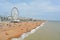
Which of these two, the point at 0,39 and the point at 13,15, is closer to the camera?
the point at 0,39

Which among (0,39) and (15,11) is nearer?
(0,39)

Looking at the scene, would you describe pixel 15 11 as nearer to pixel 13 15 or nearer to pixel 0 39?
pixel 13 15

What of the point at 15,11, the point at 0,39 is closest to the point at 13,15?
the point at 15,11
